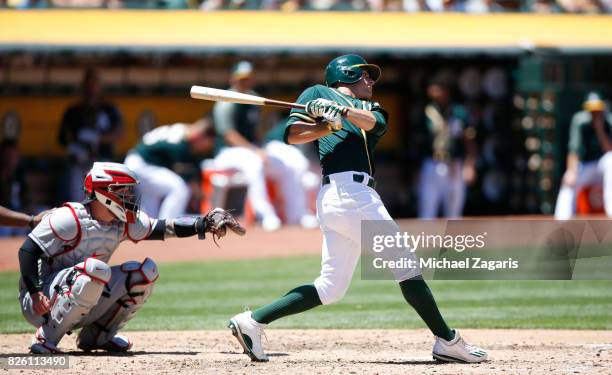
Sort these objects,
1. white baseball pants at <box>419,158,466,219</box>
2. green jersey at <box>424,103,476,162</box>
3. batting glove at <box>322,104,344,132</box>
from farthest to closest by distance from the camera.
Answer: white baseball pants at <box>419,158,466,219</box> → green jersey at <box>424,103,476,162</box> → batting glove at <box>322,104,344,132</box>

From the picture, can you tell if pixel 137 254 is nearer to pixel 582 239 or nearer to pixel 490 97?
pixel 582 239

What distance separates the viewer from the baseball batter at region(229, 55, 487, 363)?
241 inches

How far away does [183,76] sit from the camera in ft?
51.6

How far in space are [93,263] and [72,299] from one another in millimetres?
233

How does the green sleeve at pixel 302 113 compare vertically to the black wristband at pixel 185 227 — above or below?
above

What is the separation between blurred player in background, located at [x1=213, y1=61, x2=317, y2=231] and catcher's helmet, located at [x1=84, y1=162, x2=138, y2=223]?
264 inches

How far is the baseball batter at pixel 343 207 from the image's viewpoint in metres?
6.13

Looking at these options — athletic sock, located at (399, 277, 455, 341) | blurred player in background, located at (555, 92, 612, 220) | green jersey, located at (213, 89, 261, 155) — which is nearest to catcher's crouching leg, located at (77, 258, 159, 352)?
athletic sock, located at (399, 277, 455, 341)

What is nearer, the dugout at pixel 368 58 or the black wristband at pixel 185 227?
the black wristband at pixel 185 227

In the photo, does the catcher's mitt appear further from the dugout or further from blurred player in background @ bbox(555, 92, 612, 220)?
blurred player in background @ bbox(555, 92, 612, 220)

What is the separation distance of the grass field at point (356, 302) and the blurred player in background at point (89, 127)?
329 centimetres

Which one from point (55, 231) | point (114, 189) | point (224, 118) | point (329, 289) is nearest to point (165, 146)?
point (224, 118)

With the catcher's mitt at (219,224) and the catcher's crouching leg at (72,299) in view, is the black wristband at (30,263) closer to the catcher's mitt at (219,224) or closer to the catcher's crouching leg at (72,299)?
the catcher's crouching leg at (72,299)

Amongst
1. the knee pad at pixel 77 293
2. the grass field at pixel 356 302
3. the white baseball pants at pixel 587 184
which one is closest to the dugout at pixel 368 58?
the white baseball pants at pixel 587 184
